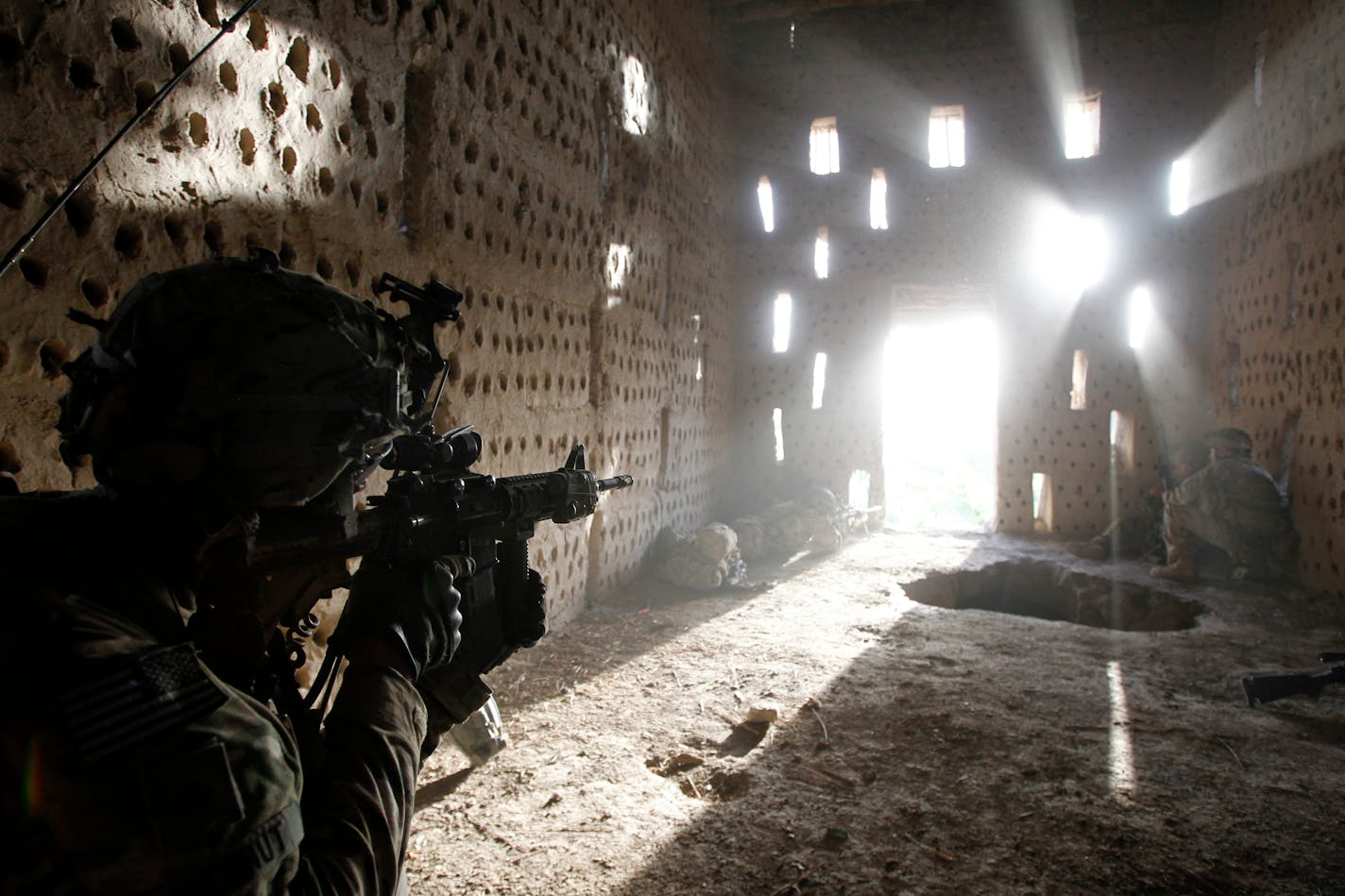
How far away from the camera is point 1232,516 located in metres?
7.59

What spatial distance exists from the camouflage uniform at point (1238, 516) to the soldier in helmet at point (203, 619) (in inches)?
335

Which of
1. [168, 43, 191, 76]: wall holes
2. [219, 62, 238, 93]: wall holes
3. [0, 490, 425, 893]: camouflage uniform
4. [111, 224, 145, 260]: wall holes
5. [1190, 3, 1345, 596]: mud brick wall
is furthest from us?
[1190, 3, 1345, 596]: mud brick wall

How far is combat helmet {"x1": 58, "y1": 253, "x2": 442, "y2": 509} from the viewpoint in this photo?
1234 mm

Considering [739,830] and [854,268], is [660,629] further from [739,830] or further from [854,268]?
[854,268]

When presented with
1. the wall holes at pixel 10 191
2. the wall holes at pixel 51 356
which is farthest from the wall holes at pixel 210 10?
the wall holes at pixel 51 356

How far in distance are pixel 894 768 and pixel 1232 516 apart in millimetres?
6129

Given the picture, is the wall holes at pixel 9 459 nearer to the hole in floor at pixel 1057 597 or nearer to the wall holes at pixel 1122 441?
the hole in floor at pixel 1057 597

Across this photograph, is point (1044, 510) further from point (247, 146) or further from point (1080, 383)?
point (247, 146)

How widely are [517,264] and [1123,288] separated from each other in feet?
31.3

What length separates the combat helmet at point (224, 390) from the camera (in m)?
1.23

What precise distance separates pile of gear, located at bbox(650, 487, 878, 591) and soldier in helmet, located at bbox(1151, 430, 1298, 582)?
3.84m

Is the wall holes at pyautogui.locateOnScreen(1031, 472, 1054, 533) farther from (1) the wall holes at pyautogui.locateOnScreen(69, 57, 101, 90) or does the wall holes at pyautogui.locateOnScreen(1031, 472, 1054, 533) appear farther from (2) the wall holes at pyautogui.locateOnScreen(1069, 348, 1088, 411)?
(1) the wall holes at pyautogui.locateOnScreen(69, 57, 101, 90)

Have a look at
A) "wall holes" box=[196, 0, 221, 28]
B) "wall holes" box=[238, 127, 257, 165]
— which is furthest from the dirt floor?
"wall holes" box=[196, 0, 221, 28]

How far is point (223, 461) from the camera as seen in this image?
1.27 m
